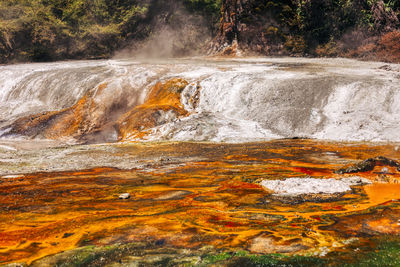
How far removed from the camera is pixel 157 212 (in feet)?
11.7

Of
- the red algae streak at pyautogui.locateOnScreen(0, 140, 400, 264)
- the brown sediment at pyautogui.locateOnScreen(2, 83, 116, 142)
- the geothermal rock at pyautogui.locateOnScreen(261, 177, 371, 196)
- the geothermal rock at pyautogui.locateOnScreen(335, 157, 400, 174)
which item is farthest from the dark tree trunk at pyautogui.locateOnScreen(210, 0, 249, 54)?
the geothermal rock at pyautogui.locateOnScreen(261, 177, 371, 196)

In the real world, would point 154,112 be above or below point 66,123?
above

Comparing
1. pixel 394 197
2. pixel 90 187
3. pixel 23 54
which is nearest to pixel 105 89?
pixel 90 187

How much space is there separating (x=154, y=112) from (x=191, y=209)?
722 centimetres

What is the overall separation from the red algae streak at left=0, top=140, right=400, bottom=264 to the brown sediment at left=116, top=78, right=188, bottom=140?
422 centimetres

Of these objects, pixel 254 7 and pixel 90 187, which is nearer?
pixel 90 187

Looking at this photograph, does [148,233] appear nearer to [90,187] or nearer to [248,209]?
[248,209]

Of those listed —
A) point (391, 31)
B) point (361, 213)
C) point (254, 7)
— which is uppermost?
point (254, 7)

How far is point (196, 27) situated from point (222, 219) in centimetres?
2518

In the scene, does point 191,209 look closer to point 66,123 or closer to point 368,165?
point 368,165

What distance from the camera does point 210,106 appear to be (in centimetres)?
1139

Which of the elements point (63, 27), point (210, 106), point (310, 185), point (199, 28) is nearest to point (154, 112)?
point (210, 106)

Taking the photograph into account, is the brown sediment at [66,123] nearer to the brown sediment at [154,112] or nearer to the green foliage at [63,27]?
the brown sediment at [154,112]

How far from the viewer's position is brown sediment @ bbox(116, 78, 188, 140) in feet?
33.1
